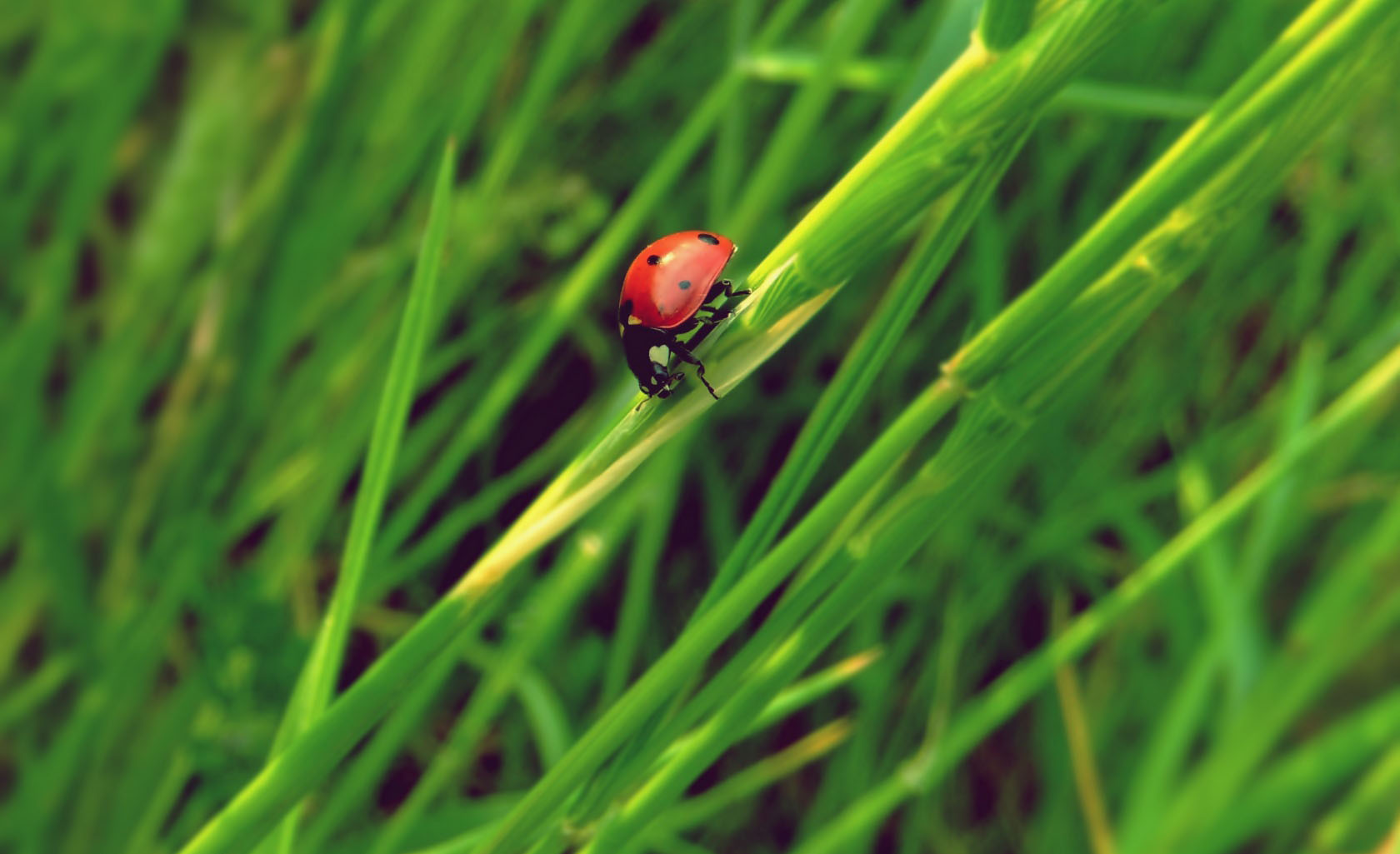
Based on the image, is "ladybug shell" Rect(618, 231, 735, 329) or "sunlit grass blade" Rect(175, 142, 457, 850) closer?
"sunlit grass blade" Rect(175, 142, 457, 850)

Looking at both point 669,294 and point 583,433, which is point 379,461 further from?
point 583,433

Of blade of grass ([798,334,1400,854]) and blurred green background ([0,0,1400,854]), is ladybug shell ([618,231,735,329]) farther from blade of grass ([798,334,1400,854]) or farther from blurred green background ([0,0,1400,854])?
blade of grass ([798,334,1400,854])

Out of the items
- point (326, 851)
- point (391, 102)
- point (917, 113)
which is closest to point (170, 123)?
point (391, 102)

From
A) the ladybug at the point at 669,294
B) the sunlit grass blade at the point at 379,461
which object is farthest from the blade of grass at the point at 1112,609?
the sunlit grass blade at the point at 379,461

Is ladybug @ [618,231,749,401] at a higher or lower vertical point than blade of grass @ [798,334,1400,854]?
higher

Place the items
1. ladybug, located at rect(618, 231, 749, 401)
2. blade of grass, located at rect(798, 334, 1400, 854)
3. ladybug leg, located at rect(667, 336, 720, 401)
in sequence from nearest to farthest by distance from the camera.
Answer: ladybug leg, located at rect(667, 336, 720, 401)
ladybug, located at rect(618, 231, 749, 401)
blade of grass, located at rect(798, 334, 1400, 854)

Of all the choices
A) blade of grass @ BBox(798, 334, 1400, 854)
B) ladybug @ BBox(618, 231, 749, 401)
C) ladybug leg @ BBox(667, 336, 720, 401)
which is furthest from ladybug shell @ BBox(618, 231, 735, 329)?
blade of grass @ BBox(798, 334, 1400, 854)

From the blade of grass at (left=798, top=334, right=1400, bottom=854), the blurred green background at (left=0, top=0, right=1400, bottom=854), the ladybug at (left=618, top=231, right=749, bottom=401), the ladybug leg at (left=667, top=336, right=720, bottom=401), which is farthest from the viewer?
the blurred green background at (left=0, top=0, right=1400, bottom=854)
